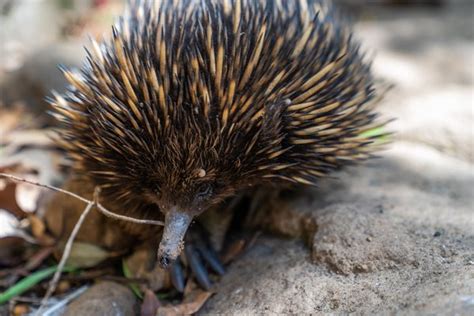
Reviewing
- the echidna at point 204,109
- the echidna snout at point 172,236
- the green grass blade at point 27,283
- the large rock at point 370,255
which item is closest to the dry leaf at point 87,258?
the green grass blade at point 27,283

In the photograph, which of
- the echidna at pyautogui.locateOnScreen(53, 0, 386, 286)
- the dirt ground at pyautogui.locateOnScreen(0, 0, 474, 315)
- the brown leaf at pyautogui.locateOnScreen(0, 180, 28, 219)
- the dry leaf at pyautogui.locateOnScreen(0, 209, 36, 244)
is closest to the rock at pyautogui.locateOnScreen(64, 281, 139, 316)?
the dirt ground at pyautogui.locateOnScreen(0, 0, 474, 315)

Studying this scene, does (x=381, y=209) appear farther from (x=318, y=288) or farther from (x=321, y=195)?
(x=318, y=288)

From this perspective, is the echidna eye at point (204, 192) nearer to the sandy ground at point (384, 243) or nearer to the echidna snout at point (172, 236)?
the echidna snout at point (172, 236)

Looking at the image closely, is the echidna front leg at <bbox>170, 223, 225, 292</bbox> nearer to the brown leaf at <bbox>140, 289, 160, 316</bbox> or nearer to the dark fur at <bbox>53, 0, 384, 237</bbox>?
the brown leaf at <bbox>140, 289, 160, 316</bbox>

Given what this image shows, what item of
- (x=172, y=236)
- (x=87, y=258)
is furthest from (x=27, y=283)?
(x=172, y=236)

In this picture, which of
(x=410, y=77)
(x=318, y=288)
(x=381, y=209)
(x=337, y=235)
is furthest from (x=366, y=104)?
(x=410, y=77)
